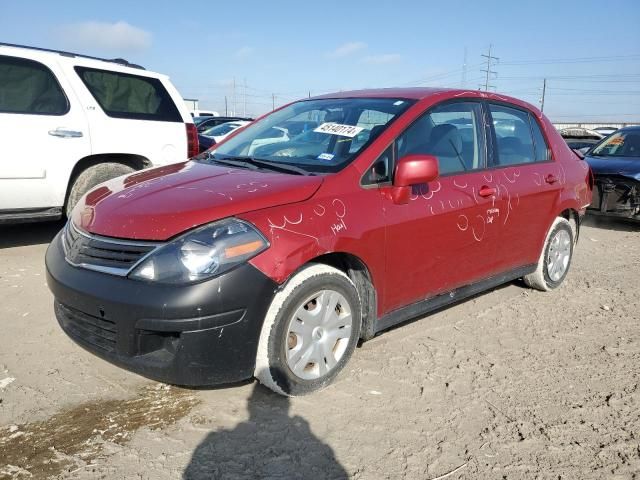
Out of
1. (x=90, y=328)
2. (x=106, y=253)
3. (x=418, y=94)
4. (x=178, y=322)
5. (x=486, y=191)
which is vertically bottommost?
(x=90, y=328)

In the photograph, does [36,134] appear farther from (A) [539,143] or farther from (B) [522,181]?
(A) [539,143]

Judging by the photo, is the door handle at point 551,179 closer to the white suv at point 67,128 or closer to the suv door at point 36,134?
the white suv at point 67,128

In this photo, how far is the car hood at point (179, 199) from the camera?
2549 millimetres

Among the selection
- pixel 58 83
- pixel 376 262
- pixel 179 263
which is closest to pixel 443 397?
pixel 376 262

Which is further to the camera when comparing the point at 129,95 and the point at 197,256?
the point at 129,95

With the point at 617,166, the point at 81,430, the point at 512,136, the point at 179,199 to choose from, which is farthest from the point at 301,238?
the point at 617,166

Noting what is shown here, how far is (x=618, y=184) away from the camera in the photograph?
25.1ft

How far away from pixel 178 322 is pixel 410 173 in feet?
4.91

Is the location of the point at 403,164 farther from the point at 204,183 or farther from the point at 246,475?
the point at 246,475

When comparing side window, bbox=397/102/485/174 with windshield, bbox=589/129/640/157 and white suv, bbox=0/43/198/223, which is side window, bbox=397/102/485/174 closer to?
white suv, bbox=0/43/198/223

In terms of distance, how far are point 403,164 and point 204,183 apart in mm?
1108

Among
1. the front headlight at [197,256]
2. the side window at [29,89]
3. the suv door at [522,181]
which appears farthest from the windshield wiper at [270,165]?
the side window at [29,89]

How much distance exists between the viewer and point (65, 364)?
10.5 feet

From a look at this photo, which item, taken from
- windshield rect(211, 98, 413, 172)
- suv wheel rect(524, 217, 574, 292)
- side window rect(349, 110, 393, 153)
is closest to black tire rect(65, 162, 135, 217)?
windshield rect(211, 98, 413, 172)
